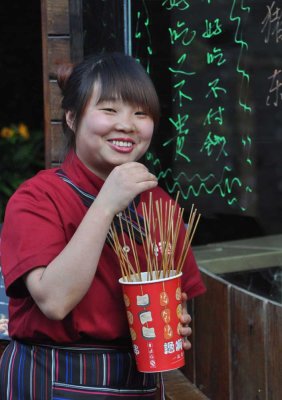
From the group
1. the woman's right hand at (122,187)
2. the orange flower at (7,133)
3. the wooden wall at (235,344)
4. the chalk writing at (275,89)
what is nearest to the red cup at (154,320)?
the woman's right hand at (122,187)

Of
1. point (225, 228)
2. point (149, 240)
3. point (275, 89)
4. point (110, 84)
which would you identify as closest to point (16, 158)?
point (225, 228)

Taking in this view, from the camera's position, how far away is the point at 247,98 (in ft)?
11.2

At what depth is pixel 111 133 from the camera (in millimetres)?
1964

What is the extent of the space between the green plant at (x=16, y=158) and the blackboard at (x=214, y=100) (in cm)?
311

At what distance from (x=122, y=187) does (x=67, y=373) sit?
19.1 inches

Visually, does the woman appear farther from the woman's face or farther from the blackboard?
the blackboard

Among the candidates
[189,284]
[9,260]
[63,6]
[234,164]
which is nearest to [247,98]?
[234,164]

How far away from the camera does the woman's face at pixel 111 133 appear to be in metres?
1.96

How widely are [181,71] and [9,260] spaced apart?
1.89 meters

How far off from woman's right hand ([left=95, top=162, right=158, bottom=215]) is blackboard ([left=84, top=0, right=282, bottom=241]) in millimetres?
1609

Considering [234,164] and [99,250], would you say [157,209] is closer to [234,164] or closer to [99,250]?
[99,250]

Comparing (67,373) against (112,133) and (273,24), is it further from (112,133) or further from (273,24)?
(273,24)

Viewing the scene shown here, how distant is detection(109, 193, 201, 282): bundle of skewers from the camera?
1906 mm

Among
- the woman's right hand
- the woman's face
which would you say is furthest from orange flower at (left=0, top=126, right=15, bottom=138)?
the woman's right hand
